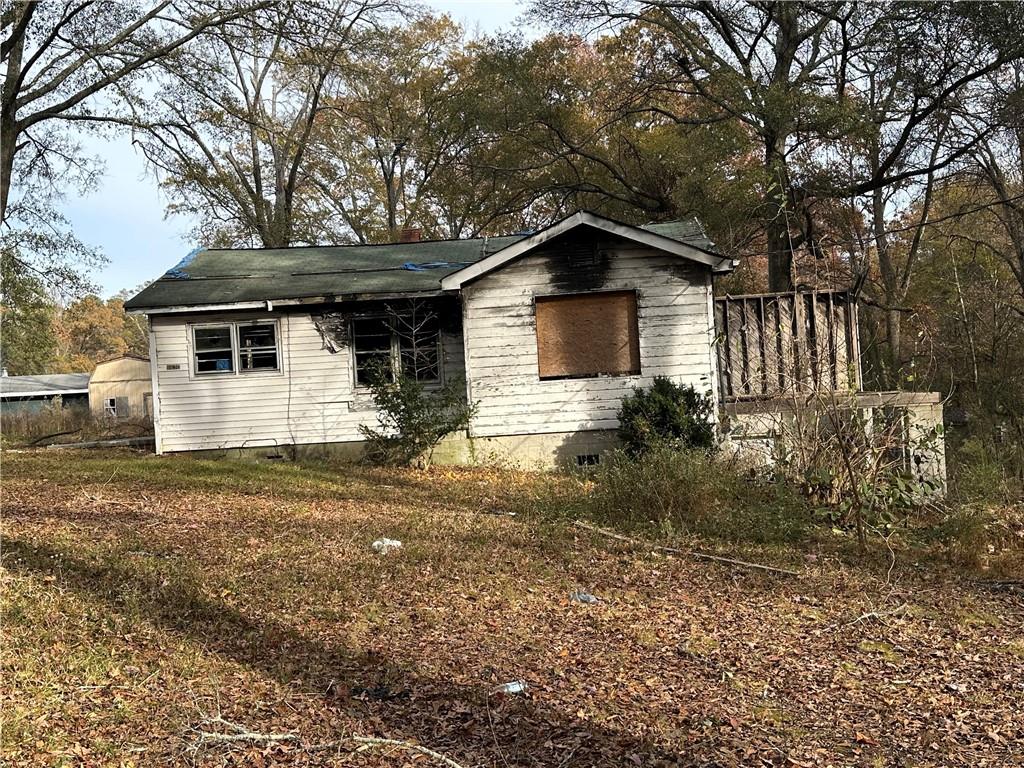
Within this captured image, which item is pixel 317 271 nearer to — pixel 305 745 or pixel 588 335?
pixel 588 335

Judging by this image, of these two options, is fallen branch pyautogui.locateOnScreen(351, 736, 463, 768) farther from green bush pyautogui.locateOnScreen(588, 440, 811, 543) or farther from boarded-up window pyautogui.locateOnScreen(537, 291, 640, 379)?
boarded-up window pyautogui.locateOnScreen(537, 291, 640, 379)

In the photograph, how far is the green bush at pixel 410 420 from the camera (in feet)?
40.7

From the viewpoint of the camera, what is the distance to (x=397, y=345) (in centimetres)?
1429

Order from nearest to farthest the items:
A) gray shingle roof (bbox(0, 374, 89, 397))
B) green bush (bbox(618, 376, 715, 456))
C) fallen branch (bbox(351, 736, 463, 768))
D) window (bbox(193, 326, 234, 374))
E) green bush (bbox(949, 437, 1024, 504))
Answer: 1. fallen branch (bbox(351, 736, 463, 768))
2. green bush (bbox(949, 437, 1024, 504))
3. green bush (bbox(618, 376, 715, 456))
4. window (bbox(193, 326, 234, 374))
5. gray shingle roof (bbox(0, 374, 89, 397))

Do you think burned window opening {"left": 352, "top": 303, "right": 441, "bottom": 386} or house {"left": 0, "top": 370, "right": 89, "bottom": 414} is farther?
house {"left": 0, "top": 370, "right": 89, "bottom": 414}

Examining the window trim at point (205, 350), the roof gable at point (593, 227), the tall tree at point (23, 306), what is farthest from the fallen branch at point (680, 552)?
the tall tree at point (23, 306)

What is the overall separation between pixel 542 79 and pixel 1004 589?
19.5 m

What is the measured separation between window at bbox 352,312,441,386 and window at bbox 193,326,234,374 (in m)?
2.42

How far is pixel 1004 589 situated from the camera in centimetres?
600

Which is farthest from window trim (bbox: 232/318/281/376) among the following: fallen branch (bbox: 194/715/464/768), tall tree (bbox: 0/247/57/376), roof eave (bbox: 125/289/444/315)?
fallen branch (bbox: 194/715/464/768)

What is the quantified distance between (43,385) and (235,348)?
38029 millimetres

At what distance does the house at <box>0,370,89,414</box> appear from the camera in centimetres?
4241

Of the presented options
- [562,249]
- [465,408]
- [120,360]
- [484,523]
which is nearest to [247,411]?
[465,408]

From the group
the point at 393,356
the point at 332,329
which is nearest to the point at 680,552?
the point at 393,356
